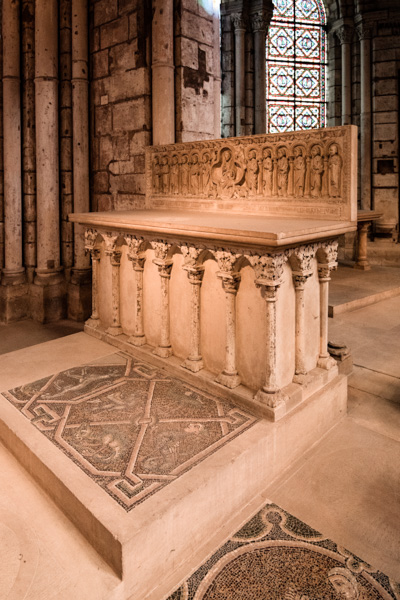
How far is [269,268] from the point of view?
Answer: 2.60 metres

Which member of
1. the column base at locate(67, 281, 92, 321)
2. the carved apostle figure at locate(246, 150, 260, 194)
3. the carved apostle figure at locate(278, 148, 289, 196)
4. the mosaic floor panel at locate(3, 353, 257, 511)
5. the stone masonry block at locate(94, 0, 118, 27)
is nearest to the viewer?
the mosaic floor panel at locate(3, 353, 257, 511)

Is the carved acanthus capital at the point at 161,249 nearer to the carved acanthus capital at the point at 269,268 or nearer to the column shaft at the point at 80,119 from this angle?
the carved acanthus capital at the point at 269,268

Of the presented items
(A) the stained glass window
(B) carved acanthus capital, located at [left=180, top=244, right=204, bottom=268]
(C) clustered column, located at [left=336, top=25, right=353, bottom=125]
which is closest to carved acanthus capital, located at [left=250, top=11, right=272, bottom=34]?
(A) the stained glass window

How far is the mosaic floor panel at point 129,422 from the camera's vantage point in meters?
2.22

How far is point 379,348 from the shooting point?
4344 millimetres

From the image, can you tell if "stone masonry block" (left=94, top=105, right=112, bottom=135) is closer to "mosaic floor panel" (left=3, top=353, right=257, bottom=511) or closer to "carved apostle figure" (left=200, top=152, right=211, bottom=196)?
"carved apostle figure" (left=200, top=152, right=211, bottom=196)

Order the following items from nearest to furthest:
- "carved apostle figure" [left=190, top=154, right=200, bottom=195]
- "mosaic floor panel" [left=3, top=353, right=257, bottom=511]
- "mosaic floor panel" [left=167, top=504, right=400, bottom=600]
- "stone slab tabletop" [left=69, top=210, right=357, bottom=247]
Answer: "mosaic floor panel" [left=167, top=504, right=400, bottom=600]
"mosaic floor panel" [left=3, top=353, right=257, bottom=511]
"stone slab tabletop" [left=69, top=210, right=357, bottom=247]
"carved apostle figure" [left=190, top=154, right=200, bottom=195]

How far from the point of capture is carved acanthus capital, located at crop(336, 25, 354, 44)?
9438mm

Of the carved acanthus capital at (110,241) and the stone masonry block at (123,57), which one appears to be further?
the stone masonry block at (123,57)

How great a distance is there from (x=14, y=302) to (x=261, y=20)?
25.3 feet

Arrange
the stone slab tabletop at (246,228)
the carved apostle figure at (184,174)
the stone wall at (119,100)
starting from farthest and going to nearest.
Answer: the stone wall at (119,100), the carved apostle figure at (184,174), the stone slab tabletop at (246,228)

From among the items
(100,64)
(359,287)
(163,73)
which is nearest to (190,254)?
(163,73)

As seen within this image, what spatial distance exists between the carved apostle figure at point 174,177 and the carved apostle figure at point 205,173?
1.22 feet

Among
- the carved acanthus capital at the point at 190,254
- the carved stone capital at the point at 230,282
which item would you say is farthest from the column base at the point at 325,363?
the carved acanthus capital at the point at 190,254
